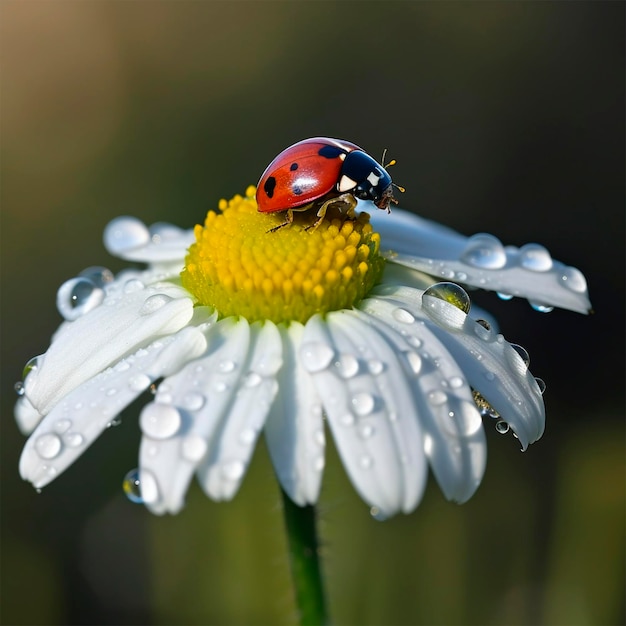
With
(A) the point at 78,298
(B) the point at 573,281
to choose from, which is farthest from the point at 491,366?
(A) the point at 78,298

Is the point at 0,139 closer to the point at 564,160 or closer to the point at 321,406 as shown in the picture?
the point at 564,160

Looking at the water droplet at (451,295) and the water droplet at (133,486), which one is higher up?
the water droplet at (451,295)

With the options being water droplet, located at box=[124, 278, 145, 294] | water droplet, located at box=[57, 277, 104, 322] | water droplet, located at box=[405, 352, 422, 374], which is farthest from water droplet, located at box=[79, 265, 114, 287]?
water droplet, located at box=[405, 352, 422, 374]

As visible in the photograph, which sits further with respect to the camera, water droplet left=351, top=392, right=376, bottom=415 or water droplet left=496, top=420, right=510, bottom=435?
water droplet left=496, top=420, right=510, bottom=435

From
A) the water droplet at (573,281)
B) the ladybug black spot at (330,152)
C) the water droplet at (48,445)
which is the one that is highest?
the ladybug black spot at (330,152)

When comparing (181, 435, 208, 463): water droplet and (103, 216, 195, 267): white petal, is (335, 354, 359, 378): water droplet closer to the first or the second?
(181, 435, 208, 463): water droplet

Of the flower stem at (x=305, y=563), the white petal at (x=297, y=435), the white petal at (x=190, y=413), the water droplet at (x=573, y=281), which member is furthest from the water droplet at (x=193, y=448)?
the water droplet at (x=573, y=281)

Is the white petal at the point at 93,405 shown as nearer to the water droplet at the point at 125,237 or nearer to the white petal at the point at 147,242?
the white petal at the point at 147,242
